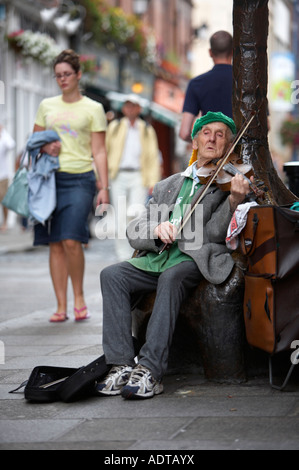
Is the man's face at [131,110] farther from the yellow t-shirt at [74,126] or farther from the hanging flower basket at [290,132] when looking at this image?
the hanging flower basket at [290,132]

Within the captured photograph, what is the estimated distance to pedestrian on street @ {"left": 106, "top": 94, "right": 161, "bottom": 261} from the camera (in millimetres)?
10547

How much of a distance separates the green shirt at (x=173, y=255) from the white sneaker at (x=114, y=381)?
21.1 inches

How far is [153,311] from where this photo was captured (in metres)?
A: 4.64

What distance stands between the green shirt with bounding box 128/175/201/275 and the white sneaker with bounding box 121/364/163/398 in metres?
0.55

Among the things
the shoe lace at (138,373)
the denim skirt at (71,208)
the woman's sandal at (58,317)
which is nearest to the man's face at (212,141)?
the shoe lace at (138,373)

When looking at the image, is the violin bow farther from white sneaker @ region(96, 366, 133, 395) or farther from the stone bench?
white sneaker @ region(96, 366, 133, 395)

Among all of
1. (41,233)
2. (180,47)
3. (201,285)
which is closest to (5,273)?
(41,233)

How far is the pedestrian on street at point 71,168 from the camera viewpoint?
7055 mm

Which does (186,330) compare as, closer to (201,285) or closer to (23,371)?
(201,285)

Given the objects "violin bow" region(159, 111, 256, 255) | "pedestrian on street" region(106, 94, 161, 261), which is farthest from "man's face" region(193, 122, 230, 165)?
"pedestrian on street" region(106, 94, 161, 261)

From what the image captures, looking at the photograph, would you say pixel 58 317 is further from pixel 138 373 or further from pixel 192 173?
pixel 138 373

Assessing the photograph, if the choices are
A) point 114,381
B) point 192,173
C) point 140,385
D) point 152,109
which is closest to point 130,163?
point 192,173

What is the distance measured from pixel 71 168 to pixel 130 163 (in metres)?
3.49

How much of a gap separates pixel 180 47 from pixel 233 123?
114ft
